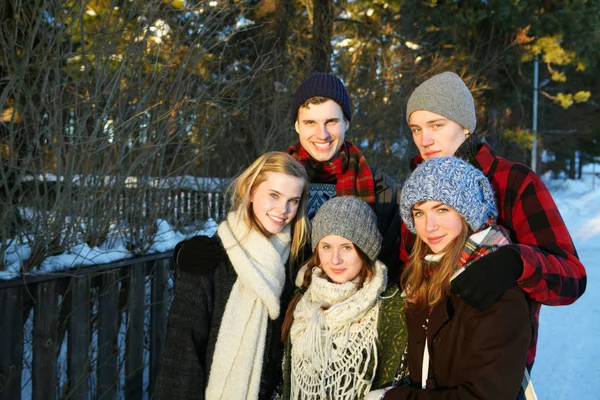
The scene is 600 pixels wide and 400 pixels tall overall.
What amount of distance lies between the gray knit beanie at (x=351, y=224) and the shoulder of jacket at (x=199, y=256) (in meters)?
0.47

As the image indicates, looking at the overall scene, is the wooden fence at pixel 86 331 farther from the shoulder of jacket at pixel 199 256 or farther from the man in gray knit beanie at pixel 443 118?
the man in gray knit beanie at pixel 443 118

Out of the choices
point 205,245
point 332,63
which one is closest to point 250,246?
point 205,245

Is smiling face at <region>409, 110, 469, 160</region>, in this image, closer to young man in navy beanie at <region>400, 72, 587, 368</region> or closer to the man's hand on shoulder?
young man in navy beanie at <region>400, 72, 587, 368</region>

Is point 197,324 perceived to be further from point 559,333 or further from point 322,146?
point 559,333

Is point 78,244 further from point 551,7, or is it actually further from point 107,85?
point 551,7

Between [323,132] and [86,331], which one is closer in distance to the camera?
[323,132]

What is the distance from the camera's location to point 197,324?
257 cm

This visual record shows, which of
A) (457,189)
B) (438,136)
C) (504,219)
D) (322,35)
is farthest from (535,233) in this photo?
(322,35)

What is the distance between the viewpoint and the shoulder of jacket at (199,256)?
2.57 meters

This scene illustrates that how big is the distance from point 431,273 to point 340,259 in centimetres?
43

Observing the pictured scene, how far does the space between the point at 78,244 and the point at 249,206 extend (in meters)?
1.42

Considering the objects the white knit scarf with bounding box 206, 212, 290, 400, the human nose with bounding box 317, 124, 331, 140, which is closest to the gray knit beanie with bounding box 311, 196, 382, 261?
the white knit scarf with bounding box 206, 212, 290, 400

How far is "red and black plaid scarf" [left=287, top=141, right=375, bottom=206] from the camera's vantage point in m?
3.12

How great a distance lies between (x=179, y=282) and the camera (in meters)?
2.60
